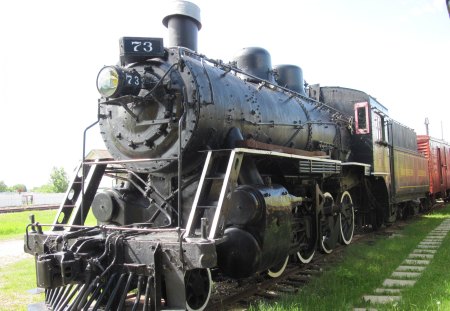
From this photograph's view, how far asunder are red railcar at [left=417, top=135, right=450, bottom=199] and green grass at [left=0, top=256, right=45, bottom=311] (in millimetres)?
15851

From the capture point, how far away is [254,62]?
26.3ft

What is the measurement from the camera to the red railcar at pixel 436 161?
61.9 feet

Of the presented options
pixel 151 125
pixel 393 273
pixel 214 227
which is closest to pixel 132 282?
pixel 214 227

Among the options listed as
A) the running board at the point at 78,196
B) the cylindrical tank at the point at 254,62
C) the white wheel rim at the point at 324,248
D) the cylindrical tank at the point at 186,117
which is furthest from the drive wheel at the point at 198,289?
the cylindrical tank at the point at 254,62

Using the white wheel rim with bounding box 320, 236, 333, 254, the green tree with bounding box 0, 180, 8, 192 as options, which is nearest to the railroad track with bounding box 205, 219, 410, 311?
the white wheel rim with bounding box 320, 236, 333, 254

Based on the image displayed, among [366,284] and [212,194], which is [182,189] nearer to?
[212,194]

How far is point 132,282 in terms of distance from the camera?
4.49m

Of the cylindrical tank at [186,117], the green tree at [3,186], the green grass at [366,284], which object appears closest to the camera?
the green grass at [366,284]

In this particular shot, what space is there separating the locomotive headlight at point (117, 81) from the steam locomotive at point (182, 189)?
0.5 inches

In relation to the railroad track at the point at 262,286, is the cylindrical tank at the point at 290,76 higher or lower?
higher

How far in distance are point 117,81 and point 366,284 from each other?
443 cm

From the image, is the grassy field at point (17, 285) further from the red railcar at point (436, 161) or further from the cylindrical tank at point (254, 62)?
the red railcar at point (436, 161)

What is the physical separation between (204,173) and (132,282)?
1388 mm

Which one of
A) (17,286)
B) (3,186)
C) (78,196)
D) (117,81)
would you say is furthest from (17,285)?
(3,186)
